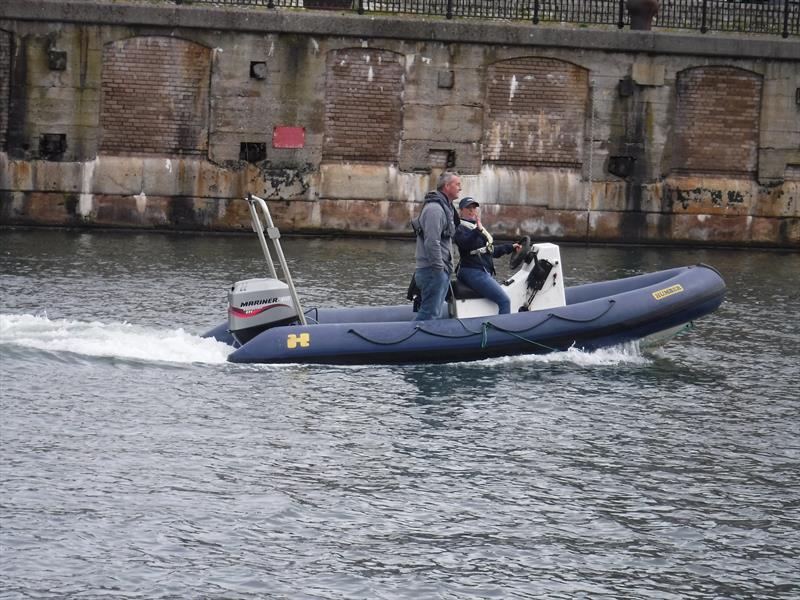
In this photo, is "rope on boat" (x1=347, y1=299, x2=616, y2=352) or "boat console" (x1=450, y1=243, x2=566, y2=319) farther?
"boat console" (x1=450, y1=243, x2=566, y2=319)

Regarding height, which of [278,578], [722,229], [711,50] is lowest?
[278,578]

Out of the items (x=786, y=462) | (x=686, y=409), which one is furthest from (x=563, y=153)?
(x=786, y=462)

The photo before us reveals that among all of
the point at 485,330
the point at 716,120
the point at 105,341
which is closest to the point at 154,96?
the point at 716,120

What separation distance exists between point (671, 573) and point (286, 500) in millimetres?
2740

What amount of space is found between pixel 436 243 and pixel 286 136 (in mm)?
12551

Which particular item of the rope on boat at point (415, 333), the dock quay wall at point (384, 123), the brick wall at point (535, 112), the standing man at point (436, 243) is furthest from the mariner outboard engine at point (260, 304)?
the brick wall at point (535, 112)

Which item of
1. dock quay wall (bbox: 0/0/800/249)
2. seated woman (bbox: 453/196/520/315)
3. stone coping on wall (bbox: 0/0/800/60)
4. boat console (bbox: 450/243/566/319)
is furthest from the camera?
dock quay wall (bbox: 0/0/800/249)

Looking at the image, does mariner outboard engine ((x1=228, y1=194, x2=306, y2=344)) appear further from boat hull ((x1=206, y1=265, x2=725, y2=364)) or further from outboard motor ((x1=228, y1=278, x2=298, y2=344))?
boat hull ((x1=206, y1=265, x2=725, y2=364))

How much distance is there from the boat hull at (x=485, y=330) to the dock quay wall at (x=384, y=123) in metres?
Answer: 11.4

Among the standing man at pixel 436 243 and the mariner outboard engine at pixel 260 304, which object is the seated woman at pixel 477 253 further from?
the mariner outboard engine at pixel 260 304

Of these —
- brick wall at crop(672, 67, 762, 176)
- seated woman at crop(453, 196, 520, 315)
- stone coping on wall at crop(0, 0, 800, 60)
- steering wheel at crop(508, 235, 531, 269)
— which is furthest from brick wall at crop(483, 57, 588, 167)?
seated woman at crop(453, 196, 520, 315)

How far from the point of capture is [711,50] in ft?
91.6

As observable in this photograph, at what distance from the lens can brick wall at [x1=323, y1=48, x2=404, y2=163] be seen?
2731cm

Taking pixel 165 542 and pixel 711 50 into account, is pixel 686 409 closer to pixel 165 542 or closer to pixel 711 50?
pixel 165 542
